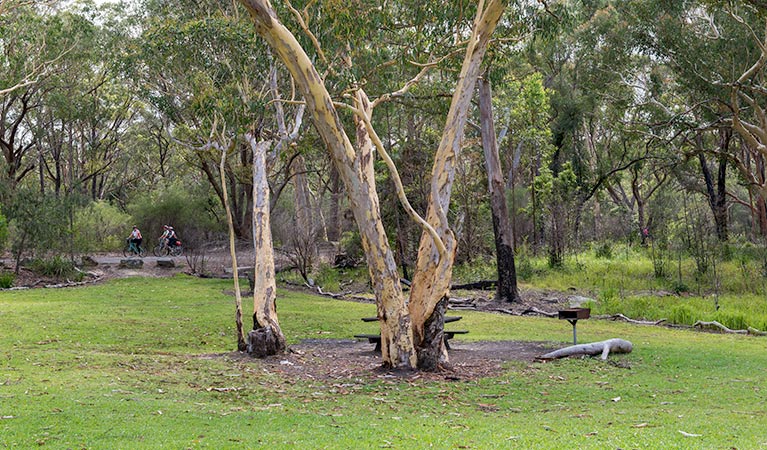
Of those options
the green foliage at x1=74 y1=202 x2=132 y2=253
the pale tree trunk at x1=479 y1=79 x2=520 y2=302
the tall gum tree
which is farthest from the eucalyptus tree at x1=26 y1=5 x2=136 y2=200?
the tall gum tree

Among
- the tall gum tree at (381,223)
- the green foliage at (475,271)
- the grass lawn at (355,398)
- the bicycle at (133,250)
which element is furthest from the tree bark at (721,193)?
the bicycle at (133,250)

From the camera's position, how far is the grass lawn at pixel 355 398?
561 cm

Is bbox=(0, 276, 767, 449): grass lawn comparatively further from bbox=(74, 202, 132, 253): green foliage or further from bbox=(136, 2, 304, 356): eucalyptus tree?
bbox=(74, 202, 132, 253): green foliage

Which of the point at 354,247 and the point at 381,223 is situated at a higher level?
the point at 381,223

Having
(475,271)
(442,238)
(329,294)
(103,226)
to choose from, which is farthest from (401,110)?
(103,226)

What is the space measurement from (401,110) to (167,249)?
42.1ft

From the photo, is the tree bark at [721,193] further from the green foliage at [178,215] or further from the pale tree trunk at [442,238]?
the green foliage at [178,215]

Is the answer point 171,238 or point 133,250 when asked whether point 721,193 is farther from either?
point 133,250

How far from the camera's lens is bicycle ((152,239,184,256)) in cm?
3206

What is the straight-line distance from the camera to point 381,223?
931cm

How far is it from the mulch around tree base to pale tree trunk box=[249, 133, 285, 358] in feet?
0.66

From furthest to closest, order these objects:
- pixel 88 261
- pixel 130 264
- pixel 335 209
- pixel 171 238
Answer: pixel 335 209, pixel 171 238, pixel 130 264, pixel 88 261

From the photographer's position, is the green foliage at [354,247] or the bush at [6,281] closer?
the bush at [6,281]

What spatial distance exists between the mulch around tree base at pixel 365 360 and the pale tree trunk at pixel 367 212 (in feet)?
1.36
